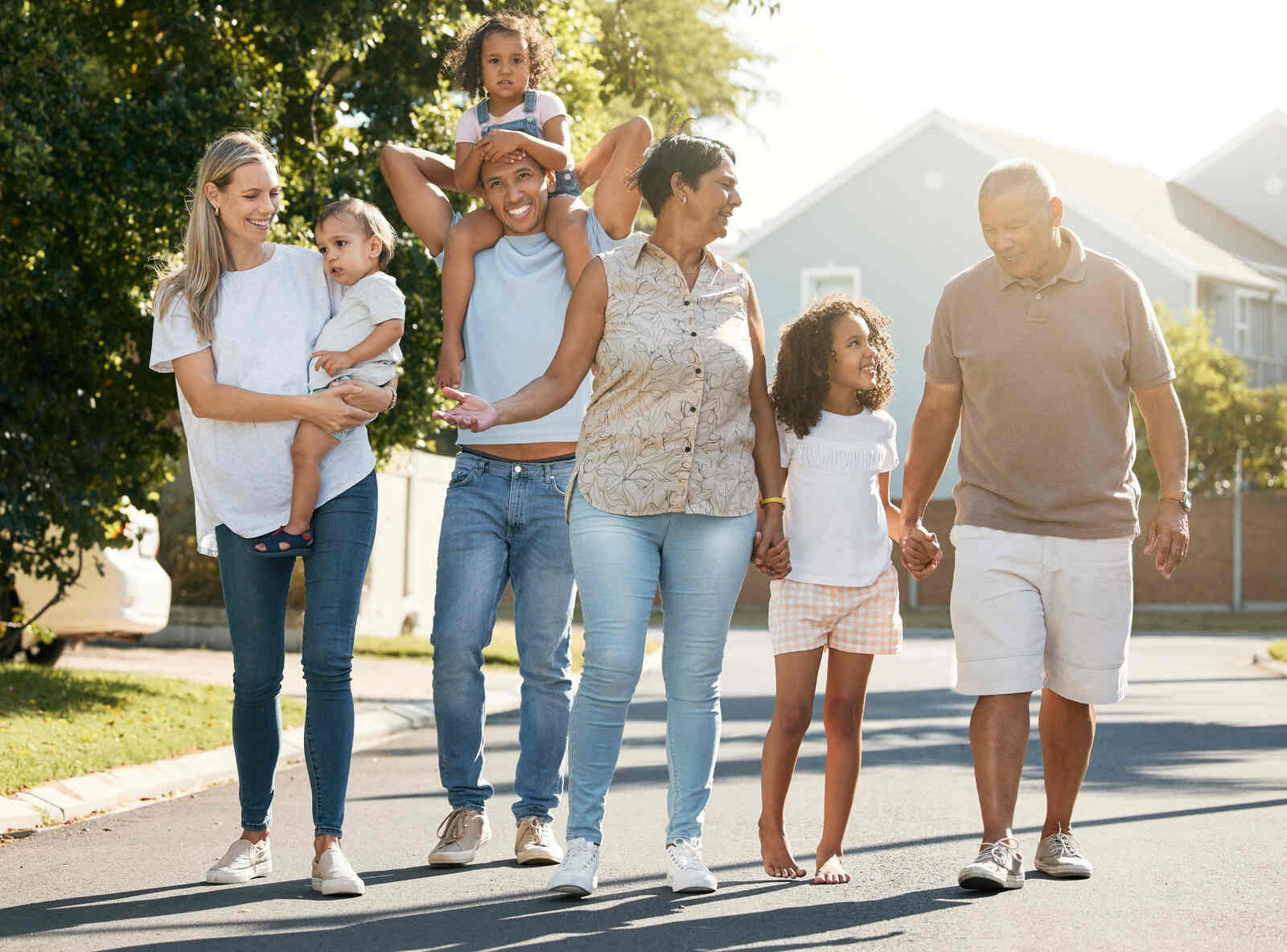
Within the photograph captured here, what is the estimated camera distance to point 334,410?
5336 millimetres

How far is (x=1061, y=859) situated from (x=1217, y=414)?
1077 inches

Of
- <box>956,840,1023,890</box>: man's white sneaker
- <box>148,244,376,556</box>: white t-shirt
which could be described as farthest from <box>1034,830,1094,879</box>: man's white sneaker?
<box>148,244,376,556</box>: white t-shirt

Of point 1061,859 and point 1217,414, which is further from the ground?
point 1217,414

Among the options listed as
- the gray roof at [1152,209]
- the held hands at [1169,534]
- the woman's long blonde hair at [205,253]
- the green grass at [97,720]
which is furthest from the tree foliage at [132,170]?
the gray roof at [1152,209]

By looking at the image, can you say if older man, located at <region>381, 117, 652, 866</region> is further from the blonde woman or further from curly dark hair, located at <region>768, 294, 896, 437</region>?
curly dark hair, located at <region>768, 294, 896, 437</region>

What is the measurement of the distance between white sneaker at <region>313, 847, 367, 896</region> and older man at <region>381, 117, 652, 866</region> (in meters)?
0.53

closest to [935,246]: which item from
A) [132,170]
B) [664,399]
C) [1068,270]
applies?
[132,170]

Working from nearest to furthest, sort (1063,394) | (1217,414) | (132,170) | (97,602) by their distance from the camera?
(1063,394) → (132,170) → (97,602) → (1217,414)

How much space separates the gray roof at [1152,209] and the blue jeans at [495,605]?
110 ft

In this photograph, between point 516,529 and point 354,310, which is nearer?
point 354,310

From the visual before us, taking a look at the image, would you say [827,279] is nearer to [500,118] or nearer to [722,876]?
[500,118]

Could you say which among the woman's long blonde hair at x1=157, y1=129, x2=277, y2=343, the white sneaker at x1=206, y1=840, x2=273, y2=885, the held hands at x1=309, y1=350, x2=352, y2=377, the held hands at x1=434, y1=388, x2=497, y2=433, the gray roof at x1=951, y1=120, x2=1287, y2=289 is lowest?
the white sneaker at x1=206, y1=840, x2=273, y2=885

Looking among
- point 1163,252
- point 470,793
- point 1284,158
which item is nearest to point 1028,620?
point 470,793

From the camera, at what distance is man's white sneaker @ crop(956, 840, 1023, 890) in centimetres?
536
